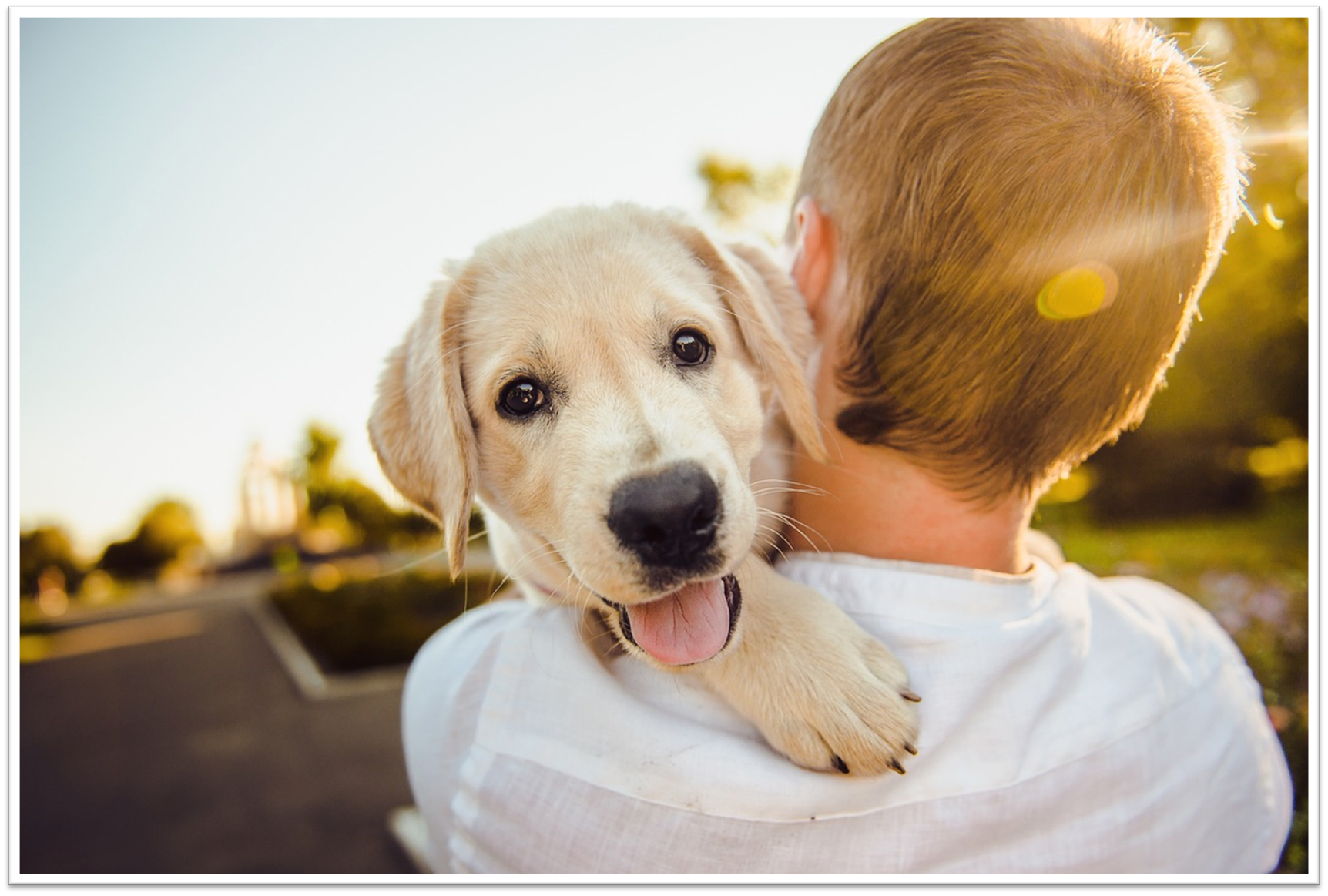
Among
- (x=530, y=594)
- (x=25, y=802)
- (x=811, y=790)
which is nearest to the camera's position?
(x=811, y=790)

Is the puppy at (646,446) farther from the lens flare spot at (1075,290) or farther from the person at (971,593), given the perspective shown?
the lens flare spot at (1075,290)

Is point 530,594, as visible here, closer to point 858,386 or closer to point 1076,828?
point 858,386

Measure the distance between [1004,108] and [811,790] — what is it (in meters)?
1.58

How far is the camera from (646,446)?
2092 millimetres

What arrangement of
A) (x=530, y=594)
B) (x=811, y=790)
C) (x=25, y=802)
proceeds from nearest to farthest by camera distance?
1. (x=811, y=790)
2. (x=530, y=594)
3. (x=25, y=802)

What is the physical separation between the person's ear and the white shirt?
77 cm

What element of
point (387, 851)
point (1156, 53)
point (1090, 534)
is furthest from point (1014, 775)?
point (1090, 534)

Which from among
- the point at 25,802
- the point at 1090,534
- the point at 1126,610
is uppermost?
the point at 1126,610

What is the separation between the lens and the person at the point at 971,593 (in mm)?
1853

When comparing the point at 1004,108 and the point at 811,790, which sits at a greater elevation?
the point at 1004,108

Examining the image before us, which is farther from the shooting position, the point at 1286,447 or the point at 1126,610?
the point at 1286,447

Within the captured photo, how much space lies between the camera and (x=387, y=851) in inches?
290

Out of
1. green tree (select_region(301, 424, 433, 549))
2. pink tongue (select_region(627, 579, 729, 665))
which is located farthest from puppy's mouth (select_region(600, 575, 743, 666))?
green tree (select_region(301, 424, 433, 549))

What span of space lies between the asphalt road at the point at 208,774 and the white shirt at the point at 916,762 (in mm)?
5437
